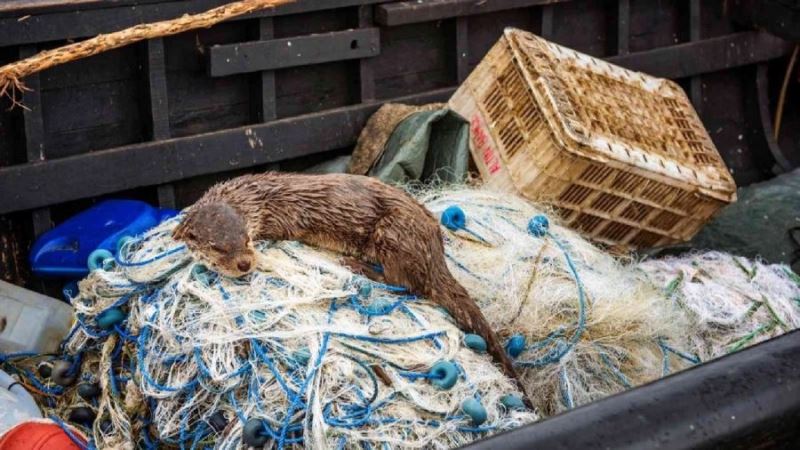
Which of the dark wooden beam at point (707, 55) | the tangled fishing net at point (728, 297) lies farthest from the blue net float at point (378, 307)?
the dark wooden beam at point (707, 55)

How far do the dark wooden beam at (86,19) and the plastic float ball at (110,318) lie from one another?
1.43 meters

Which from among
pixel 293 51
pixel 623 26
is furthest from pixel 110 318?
pixel 623 26

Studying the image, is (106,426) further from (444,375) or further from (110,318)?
(444,375)

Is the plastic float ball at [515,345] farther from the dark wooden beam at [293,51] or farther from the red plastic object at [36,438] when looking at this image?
the dark wooden beam at [293,51]

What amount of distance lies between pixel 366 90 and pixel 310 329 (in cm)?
257

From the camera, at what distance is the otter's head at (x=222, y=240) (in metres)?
3.58

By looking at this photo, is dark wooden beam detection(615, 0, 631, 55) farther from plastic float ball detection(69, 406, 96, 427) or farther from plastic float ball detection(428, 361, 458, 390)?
plastic float ball detection(69, 406, 96, 427)

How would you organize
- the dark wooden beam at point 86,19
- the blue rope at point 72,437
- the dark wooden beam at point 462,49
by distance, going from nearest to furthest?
1. the blue rope at point 72,437
2. the dark wooden beam at point 86,19
3. the dark wooden beam at point 462,49

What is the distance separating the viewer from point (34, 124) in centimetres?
478

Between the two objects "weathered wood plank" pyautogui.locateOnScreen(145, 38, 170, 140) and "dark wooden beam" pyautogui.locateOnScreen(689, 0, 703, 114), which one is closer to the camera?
"weathered wood plank" pyautogui.locateOnScreen(145, 38, 170, 140)

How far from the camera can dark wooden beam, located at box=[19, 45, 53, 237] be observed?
4.75m

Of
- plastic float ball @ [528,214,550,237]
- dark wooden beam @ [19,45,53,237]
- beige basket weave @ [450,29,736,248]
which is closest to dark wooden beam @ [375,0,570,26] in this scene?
beige basket weave @ [450,29,736,248]

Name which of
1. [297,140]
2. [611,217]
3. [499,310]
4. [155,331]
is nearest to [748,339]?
[611,217]

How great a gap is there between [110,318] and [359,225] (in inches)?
35.2
